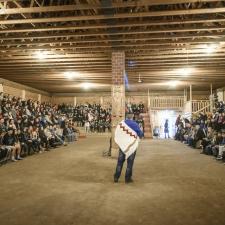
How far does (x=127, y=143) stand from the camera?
251 inches

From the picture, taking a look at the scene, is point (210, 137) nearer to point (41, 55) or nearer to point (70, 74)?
point (41, 55)

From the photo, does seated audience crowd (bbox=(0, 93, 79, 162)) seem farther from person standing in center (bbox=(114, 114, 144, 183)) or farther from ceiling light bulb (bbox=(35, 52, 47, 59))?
person standing in center (bbox=(114, 114, 144, 183))

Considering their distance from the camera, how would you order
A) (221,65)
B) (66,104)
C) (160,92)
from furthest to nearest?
(66,104)
(160,92)
(221,65)

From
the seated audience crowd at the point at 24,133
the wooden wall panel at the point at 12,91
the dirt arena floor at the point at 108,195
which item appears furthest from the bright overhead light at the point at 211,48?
the wooden wall panel at the point at 12,91

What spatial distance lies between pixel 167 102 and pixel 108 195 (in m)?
18.8

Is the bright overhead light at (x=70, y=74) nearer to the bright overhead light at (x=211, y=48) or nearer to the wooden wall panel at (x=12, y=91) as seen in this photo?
the wooden wall panel at (x=12, y=91)

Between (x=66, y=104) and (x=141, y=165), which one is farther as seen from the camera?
(x=66, y=104)

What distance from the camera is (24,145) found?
35.0 feet

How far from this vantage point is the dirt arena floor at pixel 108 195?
4156 mm

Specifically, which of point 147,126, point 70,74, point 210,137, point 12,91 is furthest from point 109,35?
point 12,91

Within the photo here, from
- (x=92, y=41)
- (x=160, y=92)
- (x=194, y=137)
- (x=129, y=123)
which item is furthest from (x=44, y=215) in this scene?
(x=160, y=92)

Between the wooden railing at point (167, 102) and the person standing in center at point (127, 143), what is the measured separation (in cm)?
1666

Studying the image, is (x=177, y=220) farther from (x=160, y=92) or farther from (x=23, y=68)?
Answer: (x=160, y=92)

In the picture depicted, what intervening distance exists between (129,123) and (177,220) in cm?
280
